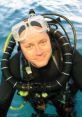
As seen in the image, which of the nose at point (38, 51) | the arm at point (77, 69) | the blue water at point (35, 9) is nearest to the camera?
the nose at point (38, 51)

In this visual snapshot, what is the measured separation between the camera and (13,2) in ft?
20.2

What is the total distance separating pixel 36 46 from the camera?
1.83m

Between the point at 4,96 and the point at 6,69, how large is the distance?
0.21m

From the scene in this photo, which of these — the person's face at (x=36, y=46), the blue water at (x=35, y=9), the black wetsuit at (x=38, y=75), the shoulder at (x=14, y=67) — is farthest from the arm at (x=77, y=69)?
the blue water at (x=35, y=9)

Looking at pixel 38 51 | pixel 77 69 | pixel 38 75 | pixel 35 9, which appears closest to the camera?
pixel 38 51

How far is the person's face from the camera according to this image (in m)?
1.83

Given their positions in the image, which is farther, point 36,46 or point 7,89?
point 7,89

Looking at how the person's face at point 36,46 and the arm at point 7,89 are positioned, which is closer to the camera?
the person's face at point 36,46

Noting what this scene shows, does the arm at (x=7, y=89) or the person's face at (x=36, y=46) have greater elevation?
the person's face at (x=36, y=46)

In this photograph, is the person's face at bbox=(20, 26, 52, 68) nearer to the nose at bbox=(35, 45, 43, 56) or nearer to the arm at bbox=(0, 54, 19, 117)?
the nose at bbox=(35, 45, 43, 56)

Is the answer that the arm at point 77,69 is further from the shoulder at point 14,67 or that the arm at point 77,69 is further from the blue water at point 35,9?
the blue water at point 35,9

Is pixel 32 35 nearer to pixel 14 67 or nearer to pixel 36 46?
pixel 36 46

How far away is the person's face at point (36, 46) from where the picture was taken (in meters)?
1.83

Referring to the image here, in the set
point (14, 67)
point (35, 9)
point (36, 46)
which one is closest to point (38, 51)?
point (36, 46)
